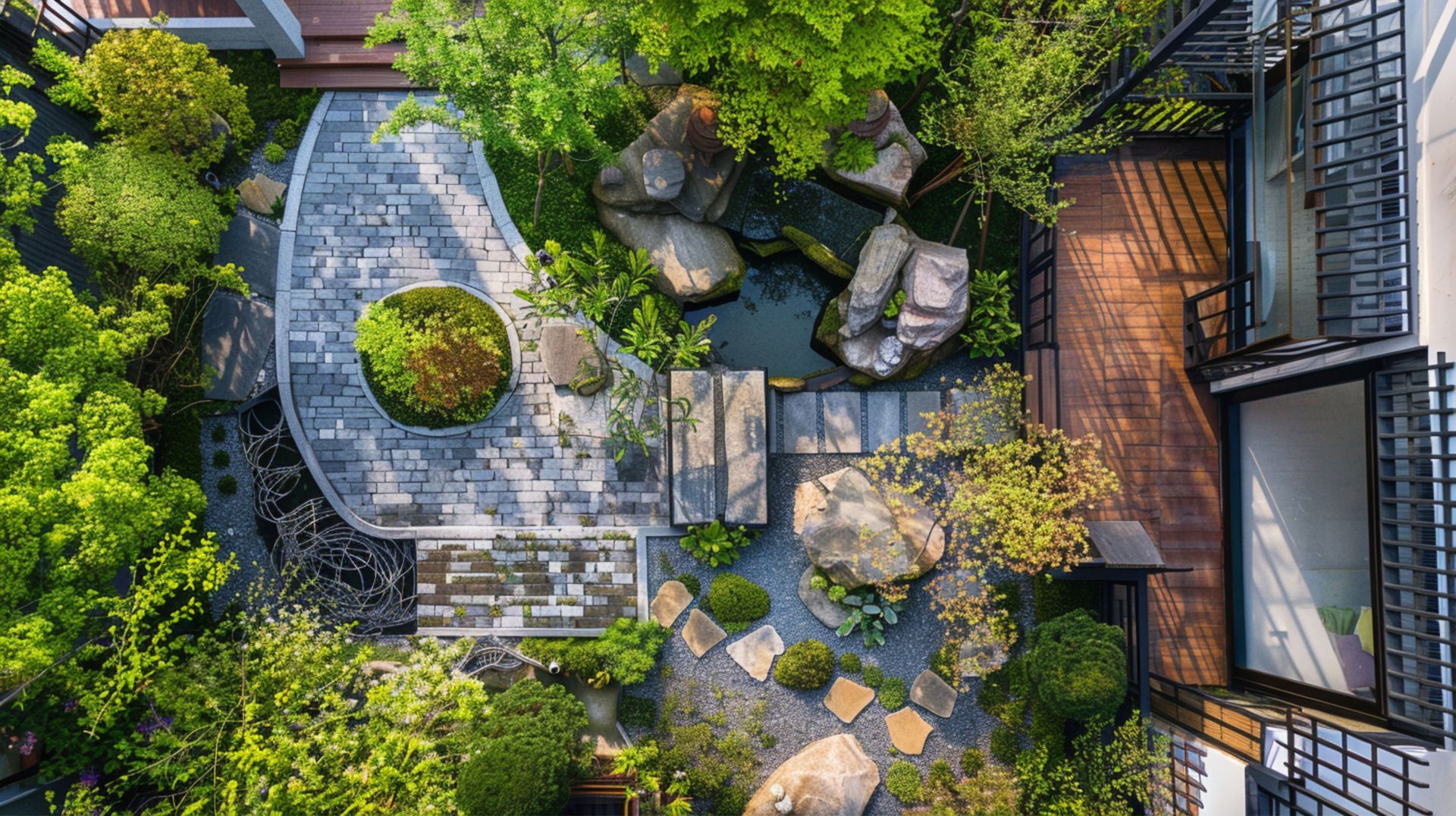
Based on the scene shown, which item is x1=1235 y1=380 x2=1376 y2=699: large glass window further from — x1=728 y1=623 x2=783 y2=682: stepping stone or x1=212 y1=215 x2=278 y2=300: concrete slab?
x1=212 y1=215 x2=278 y2=300: concrete slab

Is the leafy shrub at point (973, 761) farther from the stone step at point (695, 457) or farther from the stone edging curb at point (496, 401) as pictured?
the stone edging curb at point (496, 401)

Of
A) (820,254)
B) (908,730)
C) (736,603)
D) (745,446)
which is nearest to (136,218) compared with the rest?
(745,446)

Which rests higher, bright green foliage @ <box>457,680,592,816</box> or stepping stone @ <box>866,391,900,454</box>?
stepping stone @ <box>866,391,900,454</box>

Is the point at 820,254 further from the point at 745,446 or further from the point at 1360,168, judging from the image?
the point at 1360,168

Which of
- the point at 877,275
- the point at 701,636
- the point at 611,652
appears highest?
the point at 877,275

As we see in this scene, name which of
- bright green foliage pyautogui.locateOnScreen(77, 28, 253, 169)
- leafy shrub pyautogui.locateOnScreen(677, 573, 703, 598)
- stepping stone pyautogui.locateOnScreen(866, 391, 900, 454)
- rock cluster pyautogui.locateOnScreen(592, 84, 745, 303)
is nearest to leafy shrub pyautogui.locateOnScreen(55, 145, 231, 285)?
bright green foliage pyautogui.locateOnScreen(77, 28, 253, 169)
